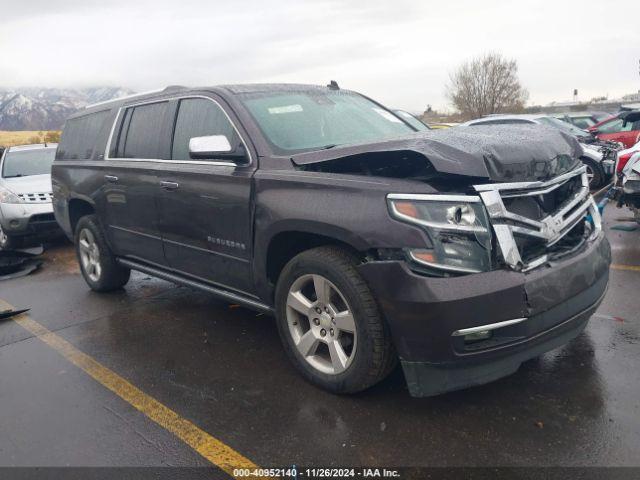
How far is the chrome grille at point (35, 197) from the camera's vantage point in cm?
828

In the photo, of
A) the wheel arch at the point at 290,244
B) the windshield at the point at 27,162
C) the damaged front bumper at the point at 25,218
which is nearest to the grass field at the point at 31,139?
the windshield at the point at 27,162

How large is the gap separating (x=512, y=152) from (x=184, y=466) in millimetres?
2367

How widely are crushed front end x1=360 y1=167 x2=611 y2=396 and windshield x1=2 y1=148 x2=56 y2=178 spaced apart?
27.9 feet

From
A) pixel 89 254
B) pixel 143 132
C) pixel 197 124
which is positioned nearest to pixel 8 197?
pixel 89 254

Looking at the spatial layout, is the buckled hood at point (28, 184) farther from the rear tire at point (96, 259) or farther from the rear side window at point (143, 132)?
the rear side window at point (143, 132)

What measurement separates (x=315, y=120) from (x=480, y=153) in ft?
4.97

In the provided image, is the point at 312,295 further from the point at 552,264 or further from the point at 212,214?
the point at 552,264

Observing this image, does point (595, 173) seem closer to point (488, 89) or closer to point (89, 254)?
point (89, 254)

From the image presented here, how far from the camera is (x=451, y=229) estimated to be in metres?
2.63

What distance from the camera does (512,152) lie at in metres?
2.90

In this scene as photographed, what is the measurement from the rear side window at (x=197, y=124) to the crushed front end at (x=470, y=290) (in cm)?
159

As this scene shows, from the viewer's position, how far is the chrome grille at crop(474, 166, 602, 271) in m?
2.68

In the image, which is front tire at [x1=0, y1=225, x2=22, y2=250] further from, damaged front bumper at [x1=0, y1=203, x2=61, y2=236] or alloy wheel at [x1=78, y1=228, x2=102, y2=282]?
alloy wheel at [x1=78, y1=228, x2=102, y2=282]

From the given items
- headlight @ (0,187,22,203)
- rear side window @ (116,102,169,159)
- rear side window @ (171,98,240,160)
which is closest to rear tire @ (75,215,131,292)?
rear side window @ (116,102,169,159)
